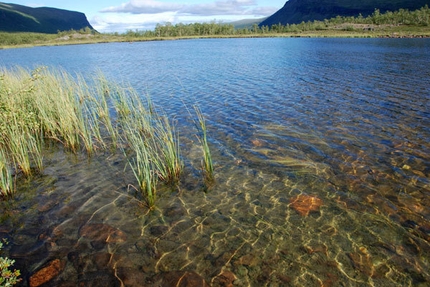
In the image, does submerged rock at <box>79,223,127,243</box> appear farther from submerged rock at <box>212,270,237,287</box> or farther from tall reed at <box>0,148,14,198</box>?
tall reed at <box>0,148,14,198</box>

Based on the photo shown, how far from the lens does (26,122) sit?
32.6 ft

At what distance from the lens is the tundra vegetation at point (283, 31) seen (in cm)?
11105

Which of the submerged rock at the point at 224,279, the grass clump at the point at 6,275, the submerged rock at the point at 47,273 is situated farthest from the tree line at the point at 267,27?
the grass clump at the point at 6,275

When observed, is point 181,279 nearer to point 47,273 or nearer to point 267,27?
point 47,273

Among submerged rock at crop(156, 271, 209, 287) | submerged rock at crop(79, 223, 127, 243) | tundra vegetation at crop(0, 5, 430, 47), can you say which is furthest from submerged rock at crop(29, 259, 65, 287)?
tundra vegetation at crop(0, 5, 430, 47)

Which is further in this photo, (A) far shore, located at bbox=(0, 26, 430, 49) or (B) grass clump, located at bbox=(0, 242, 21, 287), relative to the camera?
(A) far shore, located at bbox=(0, 26, 430, 49)

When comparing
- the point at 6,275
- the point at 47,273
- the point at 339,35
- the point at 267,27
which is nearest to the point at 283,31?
the point at 267,27

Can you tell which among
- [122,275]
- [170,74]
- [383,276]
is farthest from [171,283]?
[170,74]

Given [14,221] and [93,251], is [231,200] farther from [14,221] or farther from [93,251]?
[14,221]

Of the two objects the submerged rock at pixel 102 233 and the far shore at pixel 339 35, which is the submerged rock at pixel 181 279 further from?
the far shore at pixel 339 35

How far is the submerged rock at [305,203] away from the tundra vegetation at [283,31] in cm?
10606

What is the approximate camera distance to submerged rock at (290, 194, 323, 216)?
7.02m

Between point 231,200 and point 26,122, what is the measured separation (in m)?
7.96

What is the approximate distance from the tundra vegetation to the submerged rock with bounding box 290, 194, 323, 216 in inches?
4176
